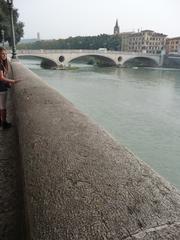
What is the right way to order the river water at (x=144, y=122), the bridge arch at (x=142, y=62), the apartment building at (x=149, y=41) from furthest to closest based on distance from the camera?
the apartment building at (x=149, y=41) < the bridge arch at (x=142, y=62) < the river water at (x=144, y=122)

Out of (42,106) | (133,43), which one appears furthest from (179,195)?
(133,43)

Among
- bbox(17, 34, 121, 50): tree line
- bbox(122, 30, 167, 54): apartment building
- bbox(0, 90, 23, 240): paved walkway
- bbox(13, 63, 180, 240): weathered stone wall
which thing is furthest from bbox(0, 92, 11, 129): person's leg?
bbox(122, 30, 167, 54): apartment building

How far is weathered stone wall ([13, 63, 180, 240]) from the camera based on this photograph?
0.93 meters

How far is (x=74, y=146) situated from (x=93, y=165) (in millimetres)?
277

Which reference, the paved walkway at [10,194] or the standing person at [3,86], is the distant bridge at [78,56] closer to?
the standing person at [3,86]

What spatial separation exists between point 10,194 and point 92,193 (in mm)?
A: 814

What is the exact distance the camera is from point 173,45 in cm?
6894

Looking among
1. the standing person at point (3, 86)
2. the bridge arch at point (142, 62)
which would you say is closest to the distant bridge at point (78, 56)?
the bridge arch at point (142, 62)

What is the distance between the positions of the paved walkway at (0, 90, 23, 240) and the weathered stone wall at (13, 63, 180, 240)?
266 mm

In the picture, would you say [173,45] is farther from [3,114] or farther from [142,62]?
[3,114]

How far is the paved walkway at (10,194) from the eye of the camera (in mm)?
1433

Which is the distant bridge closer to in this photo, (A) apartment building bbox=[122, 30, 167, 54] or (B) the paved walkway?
(A) apartment building bbox=[122, 30, 167, 54]

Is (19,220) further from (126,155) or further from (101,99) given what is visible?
(101,99)

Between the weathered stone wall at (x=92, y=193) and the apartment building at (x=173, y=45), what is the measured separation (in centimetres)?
6819
